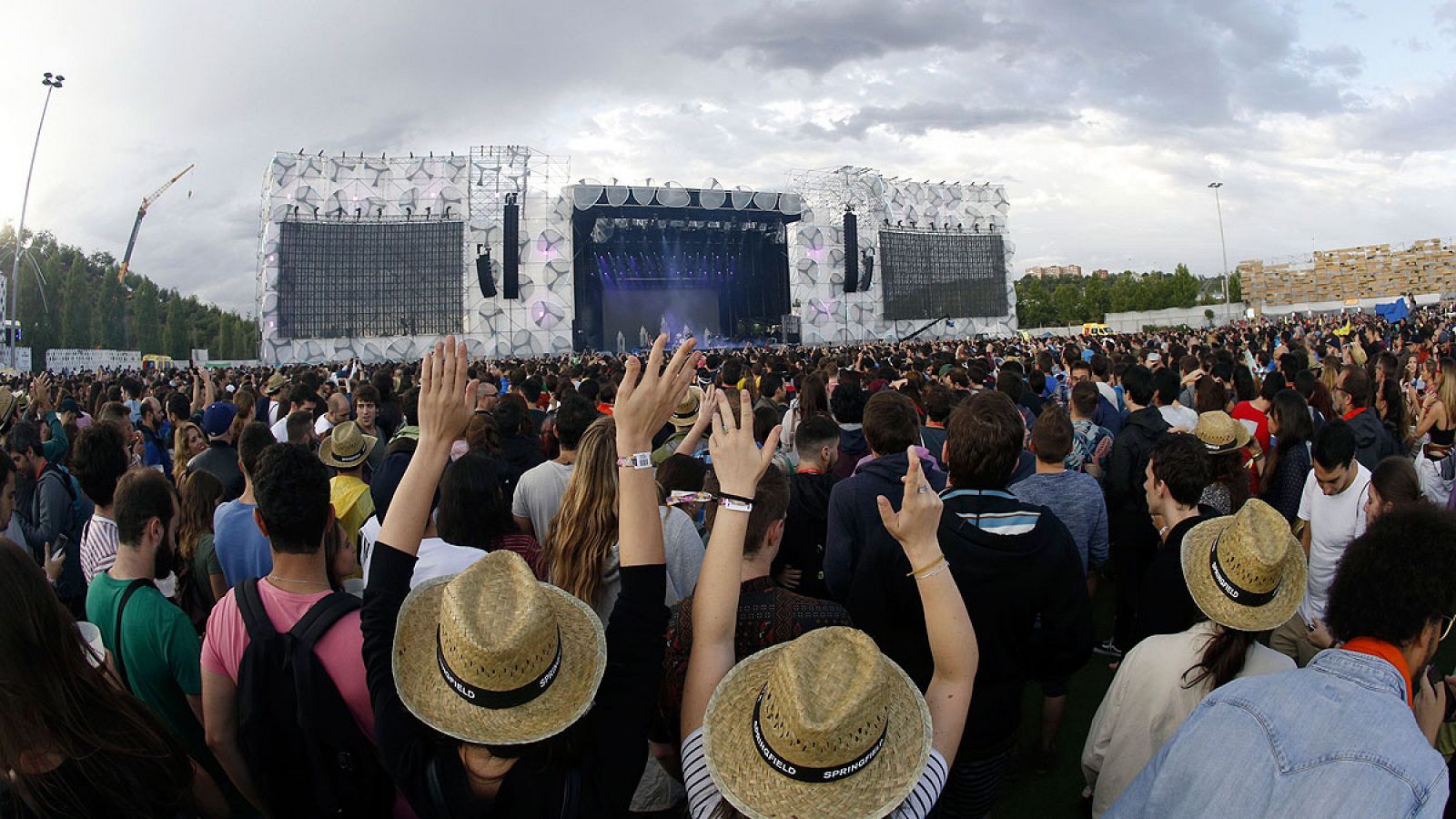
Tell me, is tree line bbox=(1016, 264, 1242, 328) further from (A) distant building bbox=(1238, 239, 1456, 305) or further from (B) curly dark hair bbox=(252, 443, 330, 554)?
(B) curly dark hair bbox=(252, 443, 330, 554)

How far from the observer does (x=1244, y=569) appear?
6.11 ft

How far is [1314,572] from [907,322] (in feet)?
118

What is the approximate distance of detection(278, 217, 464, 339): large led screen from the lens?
31.7 meters

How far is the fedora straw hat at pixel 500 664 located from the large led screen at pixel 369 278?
112 ft

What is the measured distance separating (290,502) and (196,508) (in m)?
1.62

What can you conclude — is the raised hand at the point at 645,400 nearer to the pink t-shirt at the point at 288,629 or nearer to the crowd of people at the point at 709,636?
the crowd of people at the point at 709,636

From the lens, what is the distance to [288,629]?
1935 millimetres

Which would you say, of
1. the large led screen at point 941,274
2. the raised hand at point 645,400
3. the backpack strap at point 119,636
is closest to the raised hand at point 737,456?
the raised hand at point 645,400

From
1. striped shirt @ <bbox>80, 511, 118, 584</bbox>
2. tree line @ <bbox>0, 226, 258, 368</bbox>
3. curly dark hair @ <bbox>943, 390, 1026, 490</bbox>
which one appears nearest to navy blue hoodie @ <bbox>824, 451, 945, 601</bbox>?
curly dark hair @ <bbox>943, 390, 1026, 490</bbox>

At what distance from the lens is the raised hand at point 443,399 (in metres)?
1.70

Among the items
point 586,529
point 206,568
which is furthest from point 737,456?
point 206,568

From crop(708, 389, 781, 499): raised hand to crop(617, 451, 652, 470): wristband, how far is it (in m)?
0.13

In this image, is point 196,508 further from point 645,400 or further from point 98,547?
point 645,400

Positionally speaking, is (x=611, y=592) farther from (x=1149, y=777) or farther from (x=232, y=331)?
(x=232, y=331)
